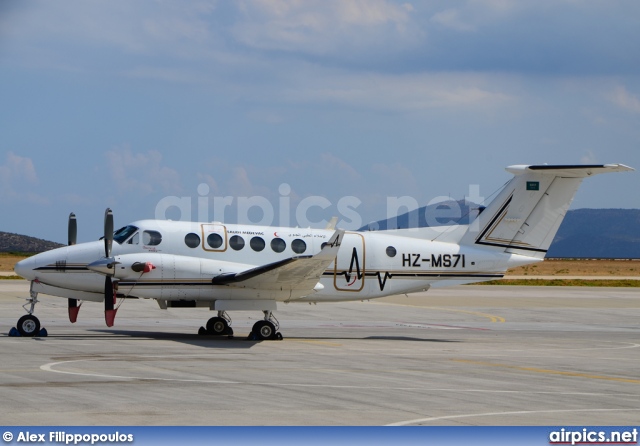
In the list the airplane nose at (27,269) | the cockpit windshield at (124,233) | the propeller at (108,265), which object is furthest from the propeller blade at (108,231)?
the airplane nose at (27,269)

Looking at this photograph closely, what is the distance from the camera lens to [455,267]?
85.9 ft

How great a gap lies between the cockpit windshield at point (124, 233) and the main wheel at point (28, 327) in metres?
3.03

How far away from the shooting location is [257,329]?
23922 millimetres

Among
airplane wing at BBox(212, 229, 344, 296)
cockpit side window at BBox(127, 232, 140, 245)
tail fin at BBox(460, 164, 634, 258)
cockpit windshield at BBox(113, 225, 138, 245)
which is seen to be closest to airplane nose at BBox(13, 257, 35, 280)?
cockpit windshield at BBox(113, 225, 138, 245)

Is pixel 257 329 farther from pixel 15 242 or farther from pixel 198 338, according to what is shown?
pixel 15 242

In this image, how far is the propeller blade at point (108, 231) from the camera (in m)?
23.1

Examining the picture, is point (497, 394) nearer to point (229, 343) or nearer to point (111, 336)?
point (229, 343)

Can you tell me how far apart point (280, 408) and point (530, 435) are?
358cm

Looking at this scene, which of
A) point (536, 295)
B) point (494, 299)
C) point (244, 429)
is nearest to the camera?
point (244, 429)

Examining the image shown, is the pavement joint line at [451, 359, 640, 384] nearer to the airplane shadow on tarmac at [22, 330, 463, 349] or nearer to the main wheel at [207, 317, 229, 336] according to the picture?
the airplane shadow on tarmac at [22, 330, 463, 349]

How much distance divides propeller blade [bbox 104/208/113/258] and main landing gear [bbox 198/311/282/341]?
374 cm

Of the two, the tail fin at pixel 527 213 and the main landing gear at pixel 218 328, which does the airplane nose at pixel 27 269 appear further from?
the tail fin at pixel 527 213

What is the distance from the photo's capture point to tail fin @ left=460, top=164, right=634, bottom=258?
26.6 metres

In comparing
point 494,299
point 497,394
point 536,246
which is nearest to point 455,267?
point 536,246
